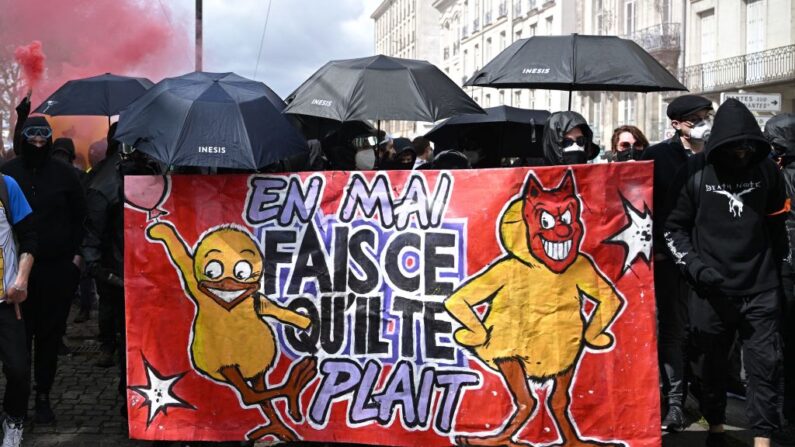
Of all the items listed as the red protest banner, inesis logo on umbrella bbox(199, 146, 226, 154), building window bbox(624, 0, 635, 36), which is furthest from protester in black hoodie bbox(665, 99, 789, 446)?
building window bbox(624, 0, 635, 36)

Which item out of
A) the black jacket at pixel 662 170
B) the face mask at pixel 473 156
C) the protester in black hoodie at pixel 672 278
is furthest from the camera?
the face mask at pixel 473 156

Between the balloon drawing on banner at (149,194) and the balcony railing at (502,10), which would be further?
the balcony railing at (502,10)

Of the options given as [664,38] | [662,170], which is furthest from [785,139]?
[664,38]

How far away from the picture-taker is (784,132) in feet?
19.6

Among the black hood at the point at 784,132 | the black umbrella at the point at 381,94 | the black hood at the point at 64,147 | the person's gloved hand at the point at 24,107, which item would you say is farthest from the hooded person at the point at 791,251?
the black hood at the point at 64,147

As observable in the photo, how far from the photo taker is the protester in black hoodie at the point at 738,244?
479 centimetres

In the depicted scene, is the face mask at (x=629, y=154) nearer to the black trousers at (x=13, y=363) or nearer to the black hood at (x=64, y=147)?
the black trousers at (x=13, y=363)

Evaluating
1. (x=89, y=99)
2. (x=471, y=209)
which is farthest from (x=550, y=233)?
(x=89, y=99)

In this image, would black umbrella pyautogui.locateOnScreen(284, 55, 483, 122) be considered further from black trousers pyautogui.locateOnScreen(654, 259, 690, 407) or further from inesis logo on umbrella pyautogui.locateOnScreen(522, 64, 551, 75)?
black trousers pyautogui.locateOnScreen(654, 259, 690, 407)

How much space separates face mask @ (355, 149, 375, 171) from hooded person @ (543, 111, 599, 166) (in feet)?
5.59

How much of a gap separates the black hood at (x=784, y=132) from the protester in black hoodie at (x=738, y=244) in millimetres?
1097

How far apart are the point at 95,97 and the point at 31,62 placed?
13696mm

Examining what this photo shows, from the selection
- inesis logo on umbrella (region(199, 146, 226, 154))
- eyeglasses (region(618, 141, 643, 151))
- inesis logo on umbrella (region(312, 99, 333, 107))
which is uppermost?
inesis logo on umbrella (region(312, 99, 333, 107))

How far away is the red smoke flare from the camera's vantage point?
70.9 feet
